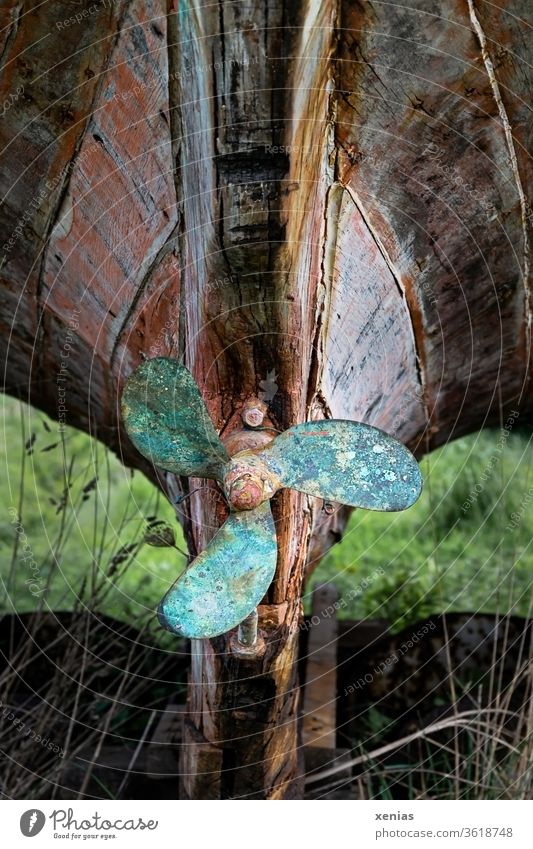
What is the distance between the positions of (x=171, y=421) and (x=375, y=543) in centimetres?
365

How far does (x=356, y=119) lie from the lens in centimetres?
217

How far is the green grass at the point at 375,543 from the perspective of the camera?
4.86 meters

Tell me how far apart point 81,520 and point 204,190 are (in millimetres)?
4270

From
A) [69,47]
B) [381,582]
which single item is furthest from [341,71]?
[381,582]

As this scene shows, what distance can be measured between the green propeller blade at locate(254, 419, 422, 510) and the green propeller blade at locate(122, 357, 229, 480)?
132 mm

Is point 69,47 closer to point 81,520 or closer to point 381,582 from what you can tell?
point 381,582

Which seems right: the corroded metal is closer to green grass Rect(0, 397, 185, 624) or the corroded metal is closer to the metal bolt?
the metal bolt

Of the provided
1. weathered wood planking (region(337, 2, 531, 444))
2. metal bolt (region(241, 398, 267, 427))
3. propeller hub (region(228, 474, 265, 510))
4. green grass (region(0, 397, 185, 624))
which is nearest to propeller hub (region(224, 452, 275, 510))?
propeller hub (region(228, 474, 265, 510))

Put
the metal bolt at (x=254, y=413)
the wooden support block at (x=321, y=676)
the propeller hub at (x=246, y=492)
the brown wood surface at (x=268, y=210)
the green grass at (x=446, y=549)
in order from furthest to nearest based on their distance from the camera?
the green grass at (x=446, y=549) → the wooden support block at (x=321, y=676) → the metal bolt at (x=254, y=413) → the propeller hub at (x=246, y=492) → the brown wood surface at (x=268, y=210)

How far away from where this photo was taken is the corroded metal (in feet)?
6.38

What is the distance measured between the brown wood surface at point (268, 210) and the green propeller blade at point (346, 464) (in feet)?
0.58

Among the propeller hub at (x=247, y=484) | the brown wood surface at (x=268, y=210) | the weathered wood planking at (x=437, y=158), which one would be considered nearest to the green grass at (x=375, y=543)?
the brown wood surface at (x=268, y=210)

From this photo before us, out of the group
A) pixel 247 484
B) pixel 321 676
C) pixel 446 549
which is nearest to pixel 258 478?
pixel 247 484

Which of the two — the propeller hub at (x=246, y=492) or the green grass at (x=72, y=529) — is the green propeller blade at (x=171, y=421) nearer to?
the propeller hub at (x=246, y=492)
